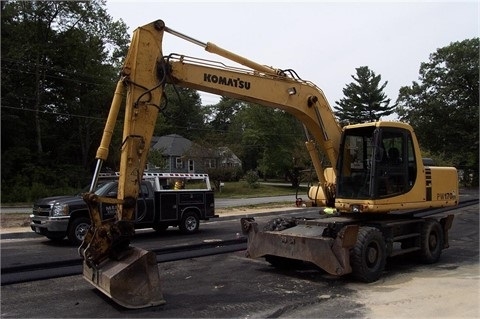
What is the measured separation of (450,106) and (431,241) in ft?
132

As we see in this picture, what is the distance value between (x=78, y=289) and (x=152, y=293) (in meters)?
1.88

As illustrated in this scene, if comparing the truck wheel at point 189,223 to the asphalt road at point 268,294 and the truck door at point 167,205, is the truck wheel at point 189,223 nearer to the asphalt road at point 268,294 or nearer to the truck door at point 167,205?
the truck door at point 167,205

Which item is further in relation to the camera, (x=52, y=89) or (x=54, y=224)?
(x=52, y=89)

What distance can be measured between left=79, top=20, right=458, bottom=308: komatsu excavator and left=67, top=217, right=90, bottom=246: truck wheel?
5.74m

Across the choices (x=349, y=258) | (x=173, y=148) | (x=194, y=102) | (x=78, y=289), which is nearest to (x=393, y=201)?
(x=349, y=258)

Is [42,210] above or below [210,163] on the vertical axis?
below

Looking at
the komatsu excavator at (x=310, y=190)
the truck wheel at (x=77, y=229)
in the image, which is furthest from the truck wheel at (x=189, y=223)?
the komatsu excavator at (x=310, y=190)

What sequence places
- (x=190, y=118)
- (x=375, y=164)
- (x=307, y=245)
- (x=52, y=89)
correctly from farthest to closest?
(x=190, y=118), (x=52, y=89), (x=375, y=164), (x=307, y=245)

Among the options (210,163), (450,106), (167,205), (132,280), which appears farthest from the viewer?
(210,163)

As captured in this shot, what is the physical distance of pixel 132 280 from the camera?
704 cm

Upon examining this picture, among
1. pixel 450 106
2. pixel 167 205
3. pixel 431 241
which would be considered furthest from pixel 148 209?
pixel 450 106

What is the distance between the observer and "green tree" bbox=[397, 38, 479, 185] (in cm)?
4603

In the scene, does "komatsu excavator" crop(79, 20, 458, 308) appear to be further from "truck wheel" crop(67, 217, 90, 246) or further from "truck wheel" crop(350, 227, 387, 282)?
"truck wheel" crop(67, 217, 90, 246)

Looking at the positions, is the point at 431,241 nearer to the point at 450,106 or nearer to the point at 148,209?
the point at 148,209
